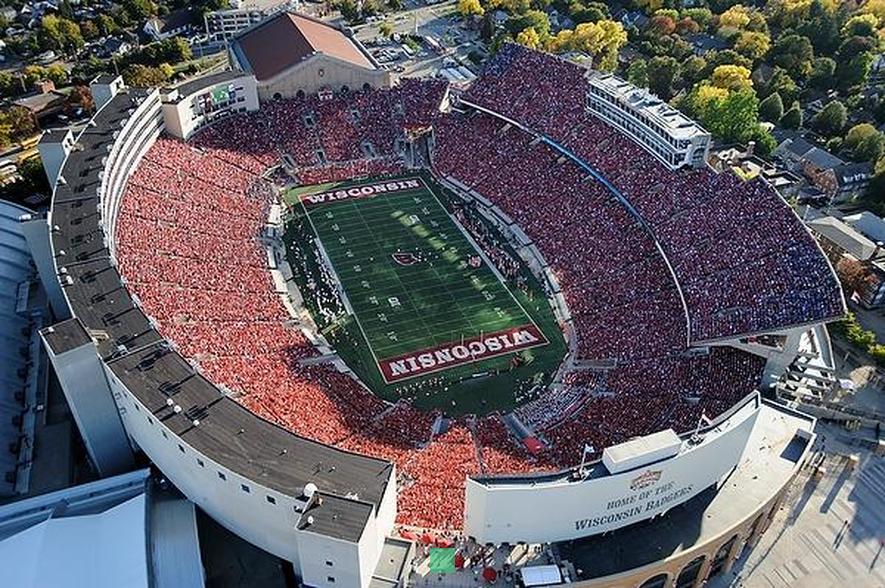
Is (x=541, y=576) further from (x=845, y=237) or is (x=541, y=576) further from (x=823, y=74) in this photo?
(x=823, y=74)

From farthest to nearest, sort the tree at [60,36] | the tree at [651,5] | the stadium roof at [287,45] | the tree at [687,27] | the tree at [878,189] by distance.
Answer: the tree at [651,5], the tree at [687,27], the tree at [60,36], the stadium roof at [287,45], the tree at [878,189]

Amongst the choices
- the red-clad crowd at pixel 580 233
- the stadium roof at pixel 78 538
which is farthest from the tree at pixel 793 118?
the stadium roof at pixel 78 538

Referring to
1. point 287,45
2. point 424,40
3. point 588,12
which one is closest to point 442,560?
point 287,45

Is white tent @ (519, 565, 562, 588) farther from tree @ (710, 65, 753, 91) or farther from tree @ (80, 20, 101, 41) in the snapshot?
tree @ (80, 20, 101, 41)

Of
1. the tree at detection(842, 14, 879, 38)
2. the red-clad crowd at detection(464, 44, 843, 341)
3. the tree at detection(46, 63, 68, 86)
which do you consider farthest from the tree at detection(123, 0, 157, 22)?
the tree at detection(842, 14, 879, 38)

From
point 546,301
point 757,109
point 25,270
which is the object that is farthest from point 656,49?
point 25,270

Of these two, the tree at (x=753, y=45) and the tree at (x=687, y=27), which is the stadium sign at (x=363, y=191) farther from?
the tree at (x=687, y=27)
